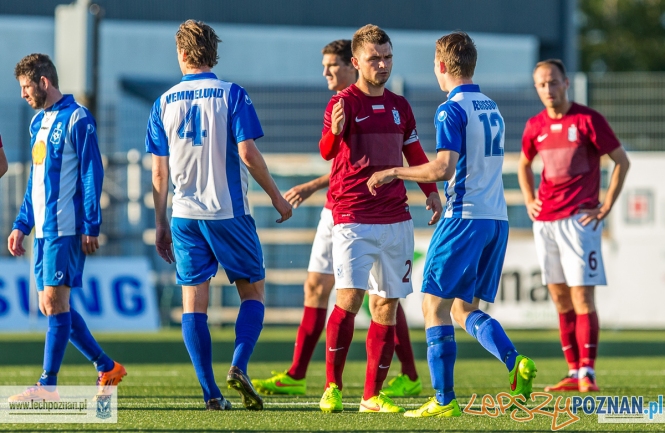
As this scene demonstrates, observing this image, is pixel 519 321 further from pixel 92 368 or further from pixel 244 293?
pixel 244 293

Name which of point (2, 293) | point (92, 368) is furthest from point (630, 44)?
point (92, 368)

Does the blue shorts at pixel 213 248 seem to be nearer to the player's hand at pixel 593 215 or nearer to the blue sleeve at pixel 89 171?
the blue sleeve at pixel 89 171

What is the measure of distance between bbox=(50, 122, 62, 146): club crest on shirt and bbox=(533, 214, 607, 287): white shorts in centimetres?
359

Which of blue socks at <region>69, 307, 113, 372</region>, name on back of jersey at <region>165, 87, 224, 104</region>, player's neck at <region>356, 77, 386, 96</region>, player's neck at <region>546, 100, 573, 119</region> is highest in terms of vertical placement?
player's neck at <region>546, 100, 573, 119</region>

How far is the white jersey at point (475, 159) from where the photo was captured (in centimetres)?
595

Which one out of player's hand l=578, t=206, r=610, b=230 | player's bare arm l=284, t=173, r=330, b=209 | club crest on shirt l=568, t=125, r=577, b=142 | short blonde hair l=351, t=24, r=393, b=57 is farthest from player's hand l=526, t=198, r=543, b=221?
short blonde hair l=351, t=24, r=393, b=57

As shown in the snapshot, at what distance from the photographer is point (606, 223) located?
15867mm

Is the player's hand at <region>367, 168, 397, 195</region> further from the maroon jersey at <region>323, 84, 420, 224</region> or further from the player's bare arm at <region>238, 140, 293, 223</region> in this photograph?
the player's bare arm at <region>238, 140, 293, 223</region>

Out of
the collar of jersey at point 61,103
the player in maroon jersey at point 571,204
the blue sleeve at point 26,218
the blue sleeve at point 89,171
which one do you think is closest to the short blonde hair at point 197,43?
the blue sleeve at point 89,171

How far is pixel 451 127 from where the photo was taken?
5820mm

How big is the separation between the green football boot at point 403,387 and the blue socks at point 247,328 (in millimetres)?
1486

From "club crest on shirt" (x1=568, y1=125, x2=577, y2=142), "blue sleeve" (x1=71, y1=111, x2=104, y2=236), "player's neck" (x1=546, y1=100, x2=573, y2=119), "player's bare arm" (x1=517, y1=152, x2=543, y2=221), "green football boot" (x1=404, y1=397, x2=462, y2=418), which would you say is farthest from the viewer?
"player's bare arm" (x1=517, y1=152, x2=543, y2=221)

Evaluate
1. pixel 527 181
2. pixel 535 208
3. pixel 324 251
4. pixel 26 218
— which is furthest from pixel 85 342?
pixel 527 181

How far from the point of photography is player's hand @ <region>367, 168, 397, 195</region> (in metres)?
5.80
